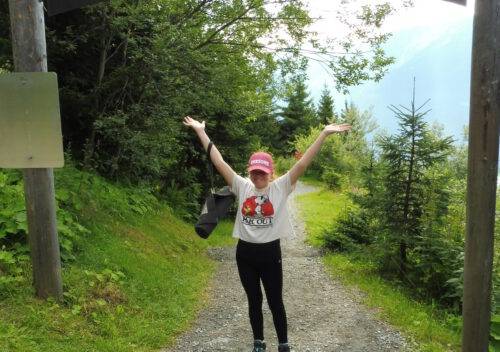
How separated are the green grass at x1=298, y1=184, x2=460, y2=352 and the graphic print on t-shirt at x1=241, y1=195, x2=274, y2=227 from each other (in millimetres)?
2425

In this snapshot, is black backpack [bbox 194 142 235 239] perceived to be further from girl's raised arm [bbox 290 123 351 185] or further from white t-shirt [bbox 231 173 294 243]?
girl's raised arm [bbox 290 123 351 185]

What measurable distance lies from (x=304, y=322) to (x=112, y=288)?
8.07 feet

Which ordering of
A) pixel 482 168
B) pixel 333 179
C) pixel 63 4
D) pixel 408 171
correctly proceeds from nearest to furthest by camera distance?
pixel 482 168 < pixel 63 4 < pixel 408 171 < pixel 333 179

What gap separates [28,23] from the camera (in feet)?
15.4

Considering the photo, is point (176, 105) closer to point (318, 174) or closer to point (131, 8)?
point (131, 8)

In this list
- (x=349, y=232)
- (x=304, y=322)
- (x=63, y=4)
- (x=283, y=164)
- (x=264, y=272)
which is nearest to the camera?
(x=264, y=272)

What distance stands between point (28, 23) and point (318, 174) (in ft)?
136

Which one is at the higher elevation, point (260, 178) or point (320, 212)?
point (260, 178)

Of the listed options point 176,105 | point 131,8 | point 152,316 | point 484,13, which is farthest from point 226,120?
point 484,13

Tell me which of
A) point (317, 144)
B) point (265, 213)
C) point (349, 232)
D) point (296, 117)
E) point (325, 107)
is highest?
point (325, 107)

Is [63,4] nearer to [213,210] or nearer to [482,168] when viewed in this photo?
[213,210]

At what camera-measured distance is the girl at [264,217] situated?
165 inches

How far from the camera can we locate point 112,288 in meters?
5.76

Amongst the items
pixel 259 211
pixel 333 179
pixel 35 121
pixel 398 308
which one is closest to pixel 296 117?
pixel 333 179
